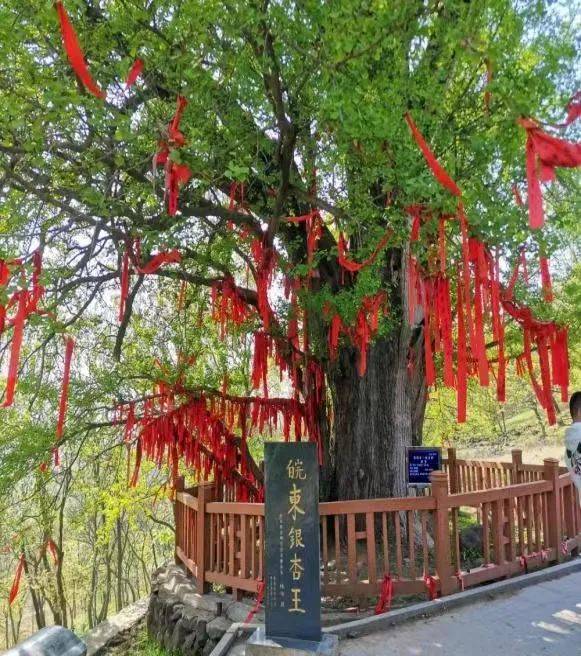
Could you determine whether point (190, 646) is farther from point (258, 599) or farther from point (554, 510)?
point (554, 510)

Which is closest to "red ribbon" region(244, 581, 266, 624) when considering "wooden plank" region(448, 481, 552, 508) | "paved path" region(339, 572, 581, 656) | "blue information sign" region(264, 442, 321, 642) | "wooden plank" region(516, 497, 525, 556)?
A: "blue information sign" region(264, 442, 321, 642)

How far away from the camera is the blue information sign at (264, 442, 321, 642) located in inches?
161

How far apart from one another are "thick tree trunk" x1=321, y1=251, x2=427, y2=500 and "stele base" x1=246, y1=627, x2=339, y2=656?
3.03 m

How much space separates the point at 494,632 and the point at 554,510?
2.07m

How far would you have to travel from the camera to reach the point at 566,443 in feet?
11.0

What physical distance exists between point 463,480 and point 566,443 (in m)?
6.29

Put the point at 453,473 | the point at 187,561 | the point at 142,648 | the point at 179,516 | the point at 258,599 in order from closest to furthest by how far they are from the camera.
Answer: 1. the point at 258,599
2. the point at 187,561
3. the point at 142,648
4. the point at 179,516
5. the point at 453,473

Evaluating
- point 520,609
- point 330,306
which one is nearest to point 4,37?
point 330,306

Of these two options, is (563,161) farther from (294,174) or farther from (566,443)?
(294,174)

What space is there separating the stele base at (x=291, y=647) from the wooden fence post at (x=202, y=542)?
206 cm

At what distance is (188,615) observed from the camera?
18.9 feet

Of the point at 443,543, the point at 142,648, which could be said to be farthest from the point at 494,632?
the point at 142,648

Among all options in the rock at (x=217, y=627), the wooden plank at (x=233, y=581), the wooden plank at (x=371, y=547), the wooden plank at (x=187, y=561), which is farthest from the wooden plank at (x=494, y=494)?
the wooden plank at (x=187, y=561)

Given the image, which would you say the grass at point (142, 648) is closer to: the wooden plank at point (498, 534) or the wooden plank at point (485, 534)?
the wooden plank at point (485, 534)
